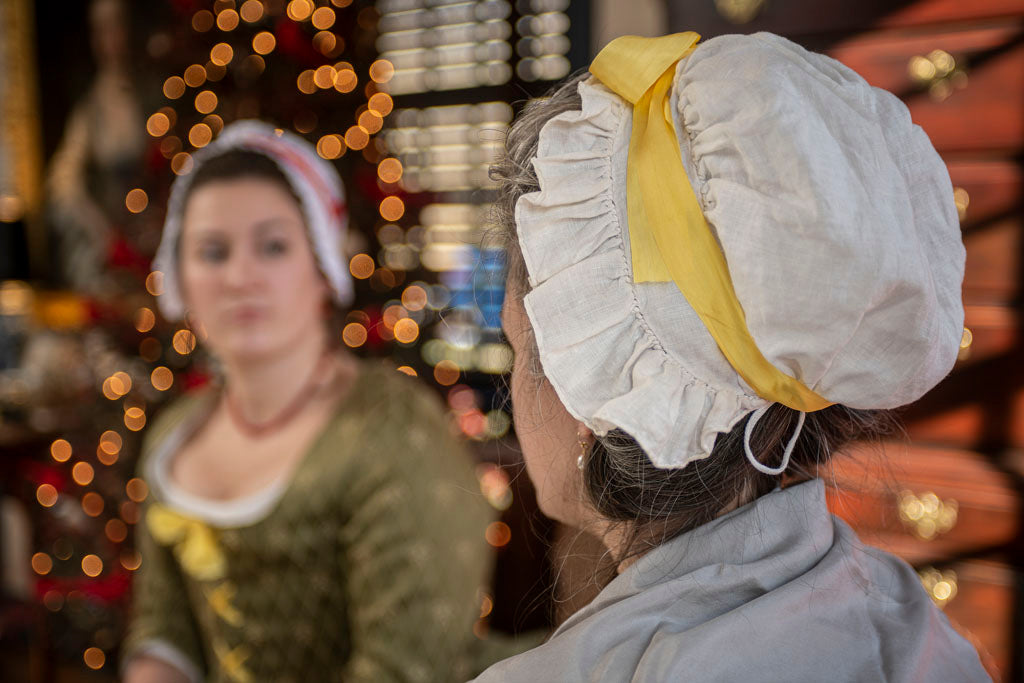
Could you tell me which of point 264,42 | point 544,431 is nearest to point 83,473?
point 264,42

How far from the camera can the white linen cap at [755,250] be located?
611 mm

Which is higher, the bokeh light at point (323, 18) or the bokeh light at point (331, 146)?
the bokeh light at point (323, 18)

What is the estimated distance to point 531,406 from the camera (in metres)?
0.87

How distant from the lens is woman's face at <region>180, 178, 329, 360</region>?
65.3 inches

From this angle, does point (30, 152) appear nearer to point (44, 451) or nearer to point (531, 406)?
point (44, 451)

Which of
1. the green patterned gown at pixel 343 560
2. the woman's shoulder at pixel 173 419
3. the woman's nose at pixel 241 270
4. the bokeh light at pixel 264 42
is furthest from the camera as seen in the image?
the bokeh light at pixel 264 42

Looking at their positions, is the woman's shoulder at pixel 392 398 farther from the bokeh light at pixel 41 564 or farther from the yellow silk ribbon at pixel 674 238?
the bokeh light at pixel 41 564

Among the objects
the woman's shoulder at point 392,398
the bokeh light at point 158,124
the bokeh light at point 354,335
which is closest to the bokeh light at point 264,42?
the bokeh light at point 158,124

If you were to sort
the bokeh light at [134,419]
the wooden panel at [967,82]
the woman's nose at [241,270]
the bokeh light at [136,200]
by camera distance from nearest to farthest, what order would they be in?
the wooden panel at [967,82], the woman's nose at [241,270], the bokeh light at [134,419], the bokeh light at [136,200]

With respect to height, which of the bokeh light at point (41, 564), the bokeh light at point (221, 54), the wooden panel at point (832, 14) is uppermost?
the wooden panel at point (832, 14)

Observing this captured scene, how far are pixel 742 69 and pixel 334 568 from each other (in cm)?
133

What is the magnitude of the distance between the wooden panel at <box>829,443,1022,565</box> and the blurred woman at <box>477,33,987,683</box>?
757 mm

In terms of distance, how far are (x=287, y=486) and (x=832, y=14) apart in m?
1.46

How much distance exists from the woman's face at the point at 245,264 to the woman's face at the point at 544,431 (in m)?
0.94
